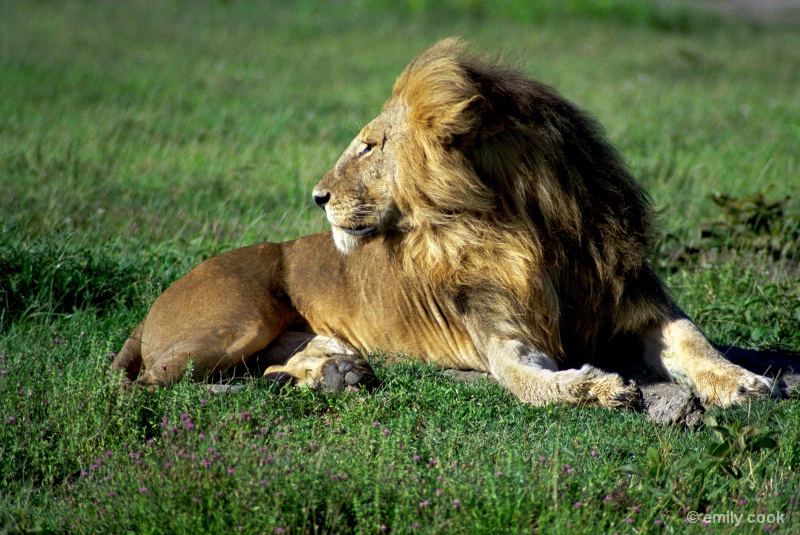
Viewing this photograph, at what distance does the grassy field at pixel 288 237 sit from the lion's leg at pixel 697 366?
0.46ft

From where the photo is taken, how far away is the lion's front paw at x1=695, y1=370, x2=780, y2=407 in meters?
3.54

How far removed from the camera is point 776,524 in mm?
2602

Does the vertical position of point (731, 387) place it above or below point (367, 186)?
below

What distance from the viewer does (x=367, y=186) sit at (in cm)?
387

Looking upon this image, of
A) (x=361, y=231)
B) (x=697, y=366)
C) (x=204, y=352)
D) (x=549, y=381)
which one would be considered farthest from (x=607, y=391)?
(x=204, y=352)

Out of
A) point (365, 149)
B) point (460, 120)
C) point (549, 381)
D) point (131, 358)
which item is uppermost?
point (460, 120)

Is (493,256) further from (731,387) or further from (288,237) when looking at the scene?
(288,237)

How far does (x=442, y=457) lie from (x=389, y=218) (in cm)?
116

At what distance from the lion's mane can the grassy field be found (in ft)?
1.54

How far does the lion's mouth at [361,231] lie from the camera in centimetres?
389

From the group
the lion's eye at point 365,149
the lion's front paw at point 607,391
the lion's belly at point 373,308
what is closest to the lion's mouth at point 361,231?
the lion's eye at point 365,149

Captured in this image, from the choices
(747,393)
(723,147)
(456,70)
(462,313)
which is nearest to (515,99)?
(456,70)

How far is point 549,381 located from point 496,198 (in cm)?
80

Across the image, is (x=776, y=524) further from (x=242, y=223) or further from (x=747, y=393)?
(x=242, y=223)
